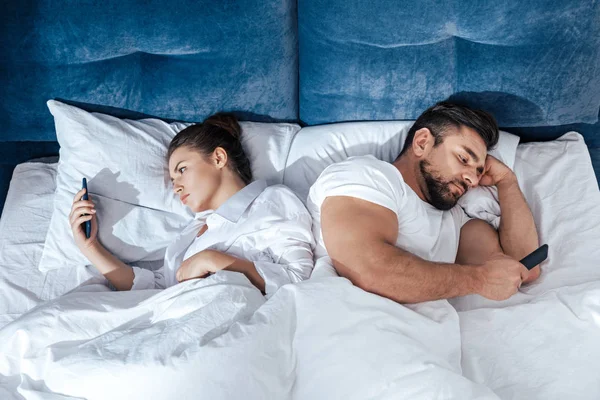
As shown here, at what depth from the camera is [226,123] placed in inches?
69.6

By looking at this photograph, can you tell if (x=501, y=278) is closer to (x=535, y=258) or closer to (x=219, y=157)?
(x=535, y=258)

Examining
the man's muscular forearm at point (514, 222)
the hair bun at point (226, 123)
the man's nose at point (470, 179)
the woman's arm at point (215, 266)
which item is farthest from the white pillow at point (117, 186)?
the man's muscular forearm at point (514, 222)

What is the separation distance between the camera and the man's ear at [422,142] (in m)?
1.62

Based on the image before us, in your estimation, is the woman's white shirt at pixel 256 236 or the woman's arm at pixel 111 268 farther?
the woman's arm at pixel 111 268

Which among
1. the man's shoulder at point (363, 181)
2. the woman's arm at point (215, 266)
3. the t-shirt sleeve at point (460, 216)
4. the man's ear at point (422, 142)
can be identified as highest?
the man's ear at point (422, 142)

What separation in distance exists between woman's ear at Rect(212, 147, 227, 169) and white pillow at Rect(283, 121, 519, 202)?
9.2 inches

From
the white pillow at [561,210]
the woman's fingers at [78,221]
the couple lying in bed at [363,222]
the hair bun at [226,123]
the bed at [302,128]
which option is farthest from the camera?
the hair bun at [226,123]

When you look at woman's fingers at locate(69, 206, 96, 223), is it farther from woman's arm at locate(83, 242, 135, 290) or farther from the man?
the man

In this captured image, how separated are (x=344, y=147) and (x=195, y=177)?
48cm

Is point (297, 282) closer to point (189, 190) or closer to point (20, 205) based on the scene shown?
point (189, 190)

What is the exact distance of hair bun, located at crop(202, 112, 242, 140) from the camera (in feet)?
5.73

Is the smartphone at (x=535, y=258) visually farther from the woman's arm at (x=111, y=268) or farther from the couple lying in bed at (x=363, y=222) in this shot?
the woman's arm at (x=111, y=268)

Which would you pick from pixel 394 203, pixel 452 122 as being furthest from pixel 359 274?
pixel 452 122

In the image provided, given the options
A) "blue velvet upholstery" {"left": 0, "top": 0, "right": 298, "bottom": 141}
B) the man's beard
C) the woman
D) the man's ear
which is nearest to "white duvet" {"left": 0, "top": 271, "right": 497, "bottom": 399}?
the woman
